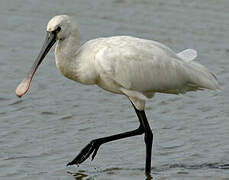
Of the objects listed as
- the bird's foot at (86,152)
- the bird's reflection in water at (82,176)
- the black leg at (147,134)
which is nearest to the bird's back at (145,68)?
the black leg at (147,134)

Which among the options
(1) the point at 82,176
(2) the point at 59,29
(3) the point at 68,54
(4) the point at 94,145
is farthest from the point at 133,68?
(1) the point at 82,176

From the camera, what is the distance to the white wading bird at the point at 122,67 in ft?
35.4

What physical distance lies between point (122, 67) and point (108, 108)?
9.65ft

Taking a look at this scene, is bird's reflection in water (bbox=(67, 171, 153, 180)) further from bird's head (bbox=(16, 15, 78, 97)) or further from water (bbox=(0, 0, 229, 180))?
bird's head (bbox=(16, 15, 78, 97))

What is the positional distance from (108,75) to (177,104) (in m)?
3.33

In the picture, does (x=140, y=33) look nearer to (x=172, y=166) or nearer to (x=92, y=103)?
(x=92, y=103)

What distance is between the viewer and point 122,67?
1093 cm

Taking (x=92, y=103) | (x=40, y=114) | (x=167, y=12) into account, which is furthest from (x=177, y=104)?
(x=167, y=12)

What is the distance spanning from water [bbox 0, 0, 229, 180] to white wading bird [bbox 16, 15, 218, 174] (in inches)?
16.6

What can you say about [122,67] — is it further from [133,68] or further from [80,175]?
[80,175]

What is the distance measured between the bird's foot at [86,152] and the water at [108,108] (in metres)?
0.14

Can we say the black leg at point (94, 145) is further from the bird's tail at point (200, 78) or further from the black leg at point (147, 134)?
the bird's tail at point (200, 78)

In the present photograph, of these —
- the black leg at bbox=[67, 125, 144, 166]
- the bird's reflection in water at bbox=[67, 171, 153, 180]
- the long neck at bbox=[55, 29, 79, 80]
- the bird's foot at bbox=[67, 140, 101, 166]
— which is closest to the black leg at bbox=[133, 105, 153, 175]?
the black leg at bbox=[67, 125, 144, 166]

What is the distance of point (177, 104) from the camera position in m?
13.9
